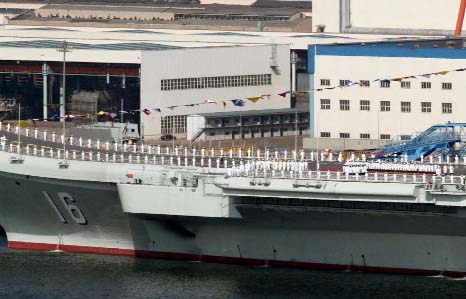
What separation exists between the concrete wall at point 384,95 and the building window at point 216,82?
13.1 metres

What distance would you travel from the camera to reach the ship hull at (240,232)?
83.9 metres

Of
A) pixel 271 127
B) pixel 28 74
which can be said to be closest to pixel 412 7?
pixel 271 127

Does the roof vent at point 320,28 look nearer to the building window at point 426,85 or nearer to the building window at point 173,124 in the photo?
the building window at point 173,124

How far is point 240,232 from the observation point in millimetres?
86688

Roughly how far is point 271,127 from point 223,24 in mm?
34777

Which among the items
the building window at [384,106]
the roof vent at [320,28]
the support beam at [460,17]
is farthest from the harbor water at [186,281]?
the roof vent at [320,28]

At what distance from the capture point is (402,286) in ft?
269

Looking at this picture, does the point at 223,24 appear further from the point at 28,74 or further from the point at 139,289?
the point at 139,289

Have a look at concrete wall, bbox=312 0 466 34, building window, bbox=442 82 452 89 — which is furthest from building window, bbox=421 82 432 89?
concrete wall, bbox=312 0 466 34

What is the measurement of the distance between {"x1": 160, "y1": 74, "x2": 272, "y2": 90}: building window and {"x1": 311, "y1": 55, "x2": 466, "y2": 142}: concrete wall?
516 inches

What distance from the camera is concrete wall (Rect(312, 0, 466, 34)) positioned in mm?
144125

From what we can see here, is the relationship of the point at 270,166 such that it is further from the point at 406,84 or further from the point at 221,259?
the point at 406,84

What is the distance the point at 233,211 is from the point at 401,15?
63326 millimetres

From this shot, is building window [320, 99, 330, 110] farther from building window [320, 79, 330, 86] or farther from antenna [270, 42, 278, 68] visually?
antenna [270, 42, 278, 68]
